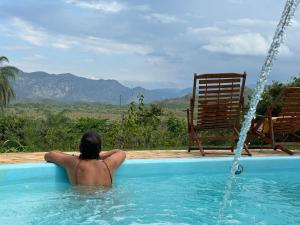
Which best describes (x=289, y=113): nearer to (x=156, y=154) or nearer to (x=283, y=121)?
(x=283, y=121)

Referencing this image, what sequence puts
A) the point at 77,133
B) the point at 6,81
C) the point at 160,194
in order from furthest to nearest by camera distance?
1. the point at 6,81
2. the point at 77,133
3. the point at 160,194

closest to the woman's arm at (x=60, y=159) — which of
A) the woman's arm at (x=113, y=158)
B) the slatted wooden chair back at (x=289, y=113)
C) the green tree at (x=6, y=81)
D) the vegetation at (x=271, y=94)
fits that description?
the woman's arm at (x=113, y=158)

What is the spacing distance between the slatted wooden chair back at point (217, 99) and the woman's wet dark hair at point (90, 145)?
2567 millimetres

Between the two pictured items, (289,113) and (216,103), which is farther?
(289,113)

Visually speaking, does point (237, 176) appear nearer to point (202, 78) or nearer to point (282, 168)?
point (282, 168)

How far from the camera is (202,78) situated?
740 centimetres

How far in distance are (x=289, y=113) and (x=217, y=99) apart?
1.29 metres

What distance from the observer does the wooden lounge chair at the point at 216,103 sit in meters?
7.49

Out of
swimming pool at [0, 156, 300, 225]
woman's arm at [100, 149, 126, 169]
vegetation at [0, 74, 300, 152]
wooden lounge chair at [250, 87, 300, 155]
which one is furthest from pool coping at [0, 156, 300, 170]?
vegetation at [0, 74, 300, 152]

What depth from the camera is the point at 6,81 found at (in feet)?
162

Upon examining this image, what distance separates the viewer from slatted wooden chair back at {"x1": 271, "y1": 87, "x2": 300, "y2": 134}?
783 cm

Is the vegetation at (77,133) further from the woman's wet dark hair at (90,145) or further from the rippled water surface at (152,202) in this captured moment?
the woman's wet dark hair at (90,145)

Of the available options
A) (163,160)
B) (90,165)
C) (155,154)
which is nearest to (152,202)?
(90,165)

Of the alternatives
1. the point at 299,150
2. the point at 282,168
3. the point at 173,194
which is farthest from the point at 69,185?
the point at 299,150
